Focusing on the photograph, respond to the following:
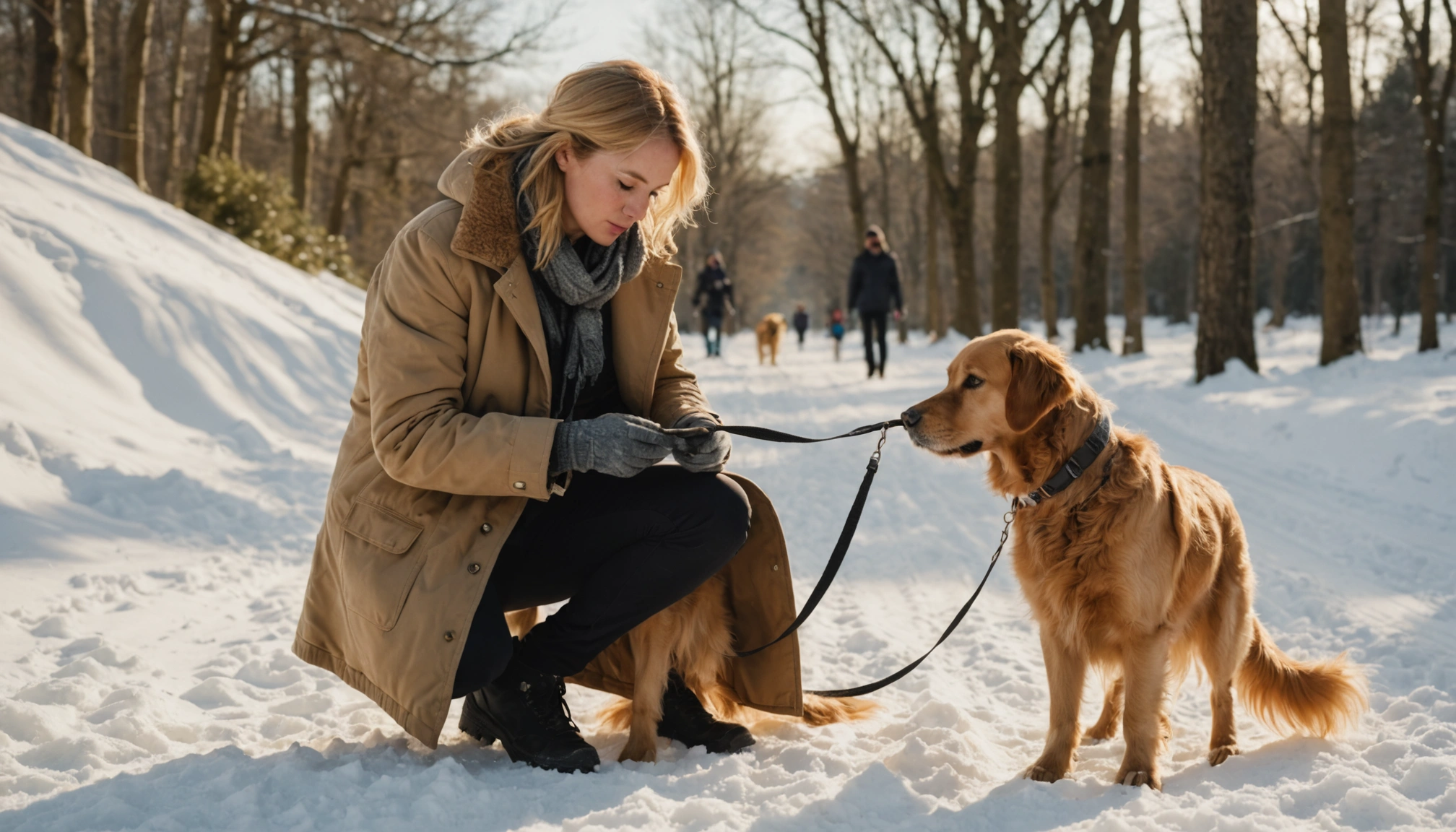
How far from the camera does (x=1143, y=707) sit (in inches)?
113

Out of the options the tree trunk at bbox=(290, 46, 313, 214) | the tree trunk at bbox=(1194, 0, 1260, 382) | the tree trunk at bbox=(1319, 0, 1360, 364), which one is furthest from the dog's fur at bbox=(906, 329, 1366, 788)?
the tree trunk at bbox=(290, 46, 313, 214)

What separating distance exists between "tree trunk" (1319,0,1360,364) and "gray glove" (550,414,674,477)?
12378 millimetres

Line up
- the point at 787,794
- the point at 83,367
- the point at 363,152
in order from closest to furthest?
the point at 787,794
the point at 83,367
the point at 363,152

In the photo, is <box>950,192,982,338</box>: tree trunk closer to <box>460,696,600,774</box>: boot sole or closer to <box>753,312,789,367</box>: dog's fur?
<box>753,312,789,367</box>: dog's fur

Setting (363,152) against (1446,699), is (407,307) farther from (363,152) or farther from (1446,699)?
(363,152)

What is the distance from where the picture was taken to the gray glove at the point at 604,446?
8.97 feet

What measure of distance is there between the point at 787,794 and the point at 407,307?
170 cm

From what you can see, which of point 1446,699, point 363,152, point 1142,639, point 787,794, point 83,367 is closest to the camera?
point 787,794

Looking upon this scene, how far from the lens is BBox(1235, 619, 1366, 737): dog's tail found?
3020 millimetres

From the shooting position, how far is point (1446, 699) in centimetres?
338

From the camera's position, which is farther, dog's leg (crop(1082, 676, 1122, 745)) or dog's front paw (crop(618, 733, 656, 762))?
dog's leg (crop(1082, 676, 1122, 745))

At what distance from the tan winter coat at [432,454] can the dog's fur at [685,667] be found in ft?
1.99

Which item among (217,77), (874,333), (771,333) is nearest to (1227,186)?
(874,333)

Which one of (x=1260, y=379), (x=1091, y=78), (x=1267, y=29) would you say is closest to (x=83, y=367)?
(x=1260, y=379)
